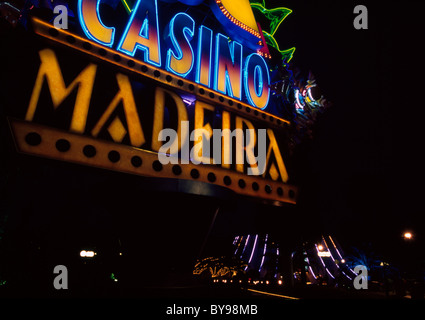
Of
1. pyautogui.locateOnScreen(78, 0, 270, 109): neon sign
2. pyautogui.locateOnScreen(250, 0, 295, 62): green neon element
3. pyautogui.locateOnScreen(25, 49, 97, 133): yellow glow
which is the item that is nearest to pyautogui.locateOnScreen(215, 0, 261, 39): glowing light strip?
pyautogui.locateOnScreen(78, 0, 270, 109): neon sign

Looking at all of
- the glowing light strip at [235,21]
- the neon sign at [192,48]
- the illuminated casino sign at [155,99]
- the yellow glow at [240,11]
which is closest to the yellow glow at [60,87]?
the illuminated casino sign at [155,99]

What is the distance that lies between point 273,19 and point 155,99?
6229mm

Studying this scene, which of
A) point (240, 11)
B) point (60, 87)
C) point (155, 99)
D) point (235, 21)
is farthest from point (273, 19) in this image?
point (60, 87)

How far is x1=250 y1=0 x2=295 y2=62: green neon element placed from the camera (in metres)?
8.24

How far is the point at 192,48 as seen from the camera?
5832 mm

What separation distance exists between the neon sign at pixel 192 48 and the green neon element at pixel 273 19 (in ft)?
3.93

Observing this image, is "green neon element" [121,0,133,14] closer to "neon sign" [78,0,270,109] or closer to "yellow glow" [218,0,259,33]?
"neon sign" [78,0,270,109]

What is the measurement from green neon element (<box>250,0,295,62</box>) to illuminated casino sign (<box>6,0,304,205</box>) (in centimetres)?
150

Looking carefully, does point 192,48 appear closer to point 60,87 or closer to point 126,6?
point 126,6

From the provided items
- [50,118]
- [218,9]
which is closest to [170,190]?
[50,118]

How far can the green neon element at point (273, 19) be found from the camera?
8.24 m

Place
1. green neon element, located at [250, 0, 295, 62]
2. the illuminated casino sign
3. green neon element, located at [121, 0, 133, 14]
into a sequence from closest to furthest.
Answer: the illuminated casino sign, green neon element, located at [121, 0, 133, 14], green neon element, located at [250, 0, 295, 62]

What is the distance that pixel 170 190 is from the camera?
3459 millimetres
